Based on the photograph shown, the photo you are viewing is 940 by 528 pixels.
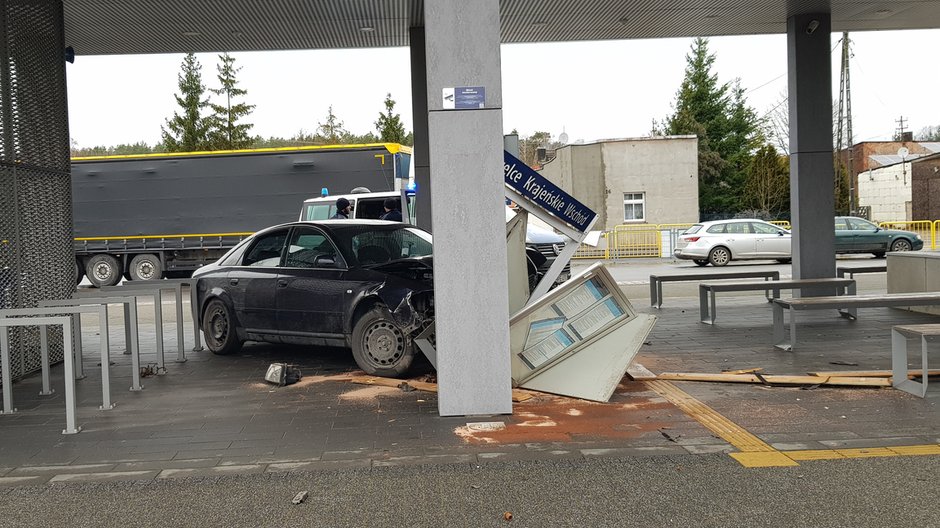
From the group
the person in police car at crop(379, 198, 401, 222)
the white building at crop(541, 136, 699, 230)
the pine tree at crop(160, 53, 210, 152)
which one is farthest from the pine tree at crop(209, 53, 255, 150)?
the person in police car at crop(379, 198, 401, 222)

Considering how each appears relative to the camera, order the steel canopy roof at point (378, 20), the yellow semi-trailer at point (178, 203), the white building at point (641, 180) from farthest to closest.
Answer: the white building at point (641, 180), the yellow semi-trailer at point (178, 203), the steel canopy roof at point (378, 20)

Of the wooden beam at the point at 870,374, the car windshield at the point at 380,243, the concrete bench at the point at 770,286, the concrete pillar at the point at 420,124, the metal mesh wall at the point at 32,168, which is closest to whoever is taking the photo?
the wooden beam at the point at 870,374

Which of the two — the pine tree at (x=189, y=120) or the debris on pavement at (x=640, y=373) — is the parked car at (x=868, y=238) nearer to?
the debris on pavement at (x=640, y=373)

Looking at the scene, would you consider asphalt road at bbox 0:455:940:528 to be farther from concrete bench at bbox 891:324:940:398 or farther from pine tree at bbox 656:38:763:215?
pine tree at bbox 656:38:763:215

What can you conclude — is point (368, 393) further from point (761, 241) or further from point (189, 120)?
point (189, 120)

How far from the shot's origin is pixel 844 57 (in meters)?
44.5

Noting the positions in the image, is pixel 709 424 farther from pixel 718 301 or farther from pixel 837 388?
pixel 718 301

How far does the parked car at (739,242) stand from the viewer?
27312 mm

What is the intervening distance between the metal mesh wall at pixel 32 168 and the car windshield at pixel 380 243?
138 inches

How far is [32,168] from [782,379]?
8422mm

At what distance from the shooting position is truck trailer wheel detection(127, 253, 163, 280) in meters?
24.9

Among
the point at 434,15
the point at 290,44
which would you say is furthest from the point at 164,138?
the point at 434,15

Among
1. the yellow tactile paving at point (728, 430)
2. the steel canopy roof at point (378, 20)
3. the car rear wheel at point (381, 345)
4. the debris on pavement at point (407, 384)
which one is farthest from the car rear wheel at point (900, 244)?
the debris on pavement at point (407, 384)

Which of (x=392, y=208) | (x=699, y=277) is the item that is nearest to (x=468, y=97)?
(x=699, y=277)
